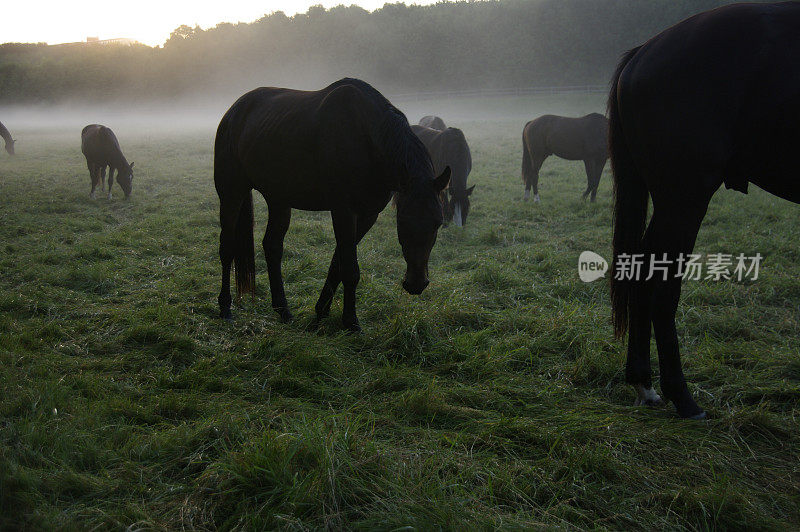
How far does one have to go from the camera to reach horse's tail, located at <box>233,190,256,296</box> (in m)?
4.62

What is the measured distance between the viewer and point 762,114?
8.05 ft

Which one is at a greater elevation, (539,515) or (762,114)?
(762,114)

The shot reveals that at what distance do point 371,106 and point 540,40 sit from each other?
54.6 meters

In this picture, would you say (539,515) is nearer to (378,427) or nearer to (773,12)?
(378,427)

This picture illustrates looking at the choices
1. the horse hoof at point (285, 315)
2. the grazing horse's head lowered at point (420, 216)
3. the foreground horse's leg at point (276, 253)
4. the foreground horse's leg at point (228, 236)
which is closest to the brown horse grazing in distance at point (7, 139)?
the foreground horse's leg at point (228, 236)

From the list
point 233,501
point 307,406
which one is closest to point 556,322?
point 307,406

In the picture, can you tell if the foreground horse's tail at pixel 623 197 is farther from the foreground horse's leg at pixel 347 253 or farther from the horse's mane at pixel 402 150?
the foreground horse's leg at pixel 347 253

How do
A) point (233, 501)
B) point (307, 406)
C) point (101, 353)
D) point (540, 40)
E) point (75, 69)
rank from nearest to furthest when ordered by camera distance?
point (233, 501)
point (307, 406)
point (101, 353)
point (540, 40)
point (75, 69)

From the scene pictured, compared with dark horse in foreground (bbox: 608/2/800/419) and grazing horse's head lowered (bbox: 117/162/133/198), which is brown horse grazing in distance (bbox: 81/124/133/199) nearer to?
grazing horse's head lowered (bbox: 117/162/133/198)

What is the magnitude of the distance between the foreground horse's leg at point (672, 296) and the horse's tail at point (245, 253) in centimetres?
346

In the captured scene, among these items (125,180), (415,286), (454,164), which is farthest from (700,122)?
(125,180)

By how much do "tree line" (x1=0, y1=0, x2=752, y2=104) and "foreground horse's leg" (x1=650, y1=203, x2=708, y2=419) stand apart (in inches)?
1968

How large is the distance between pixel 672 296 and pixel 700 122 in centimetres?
96

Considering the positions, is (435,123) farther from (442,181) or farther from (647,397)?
(647,397)
